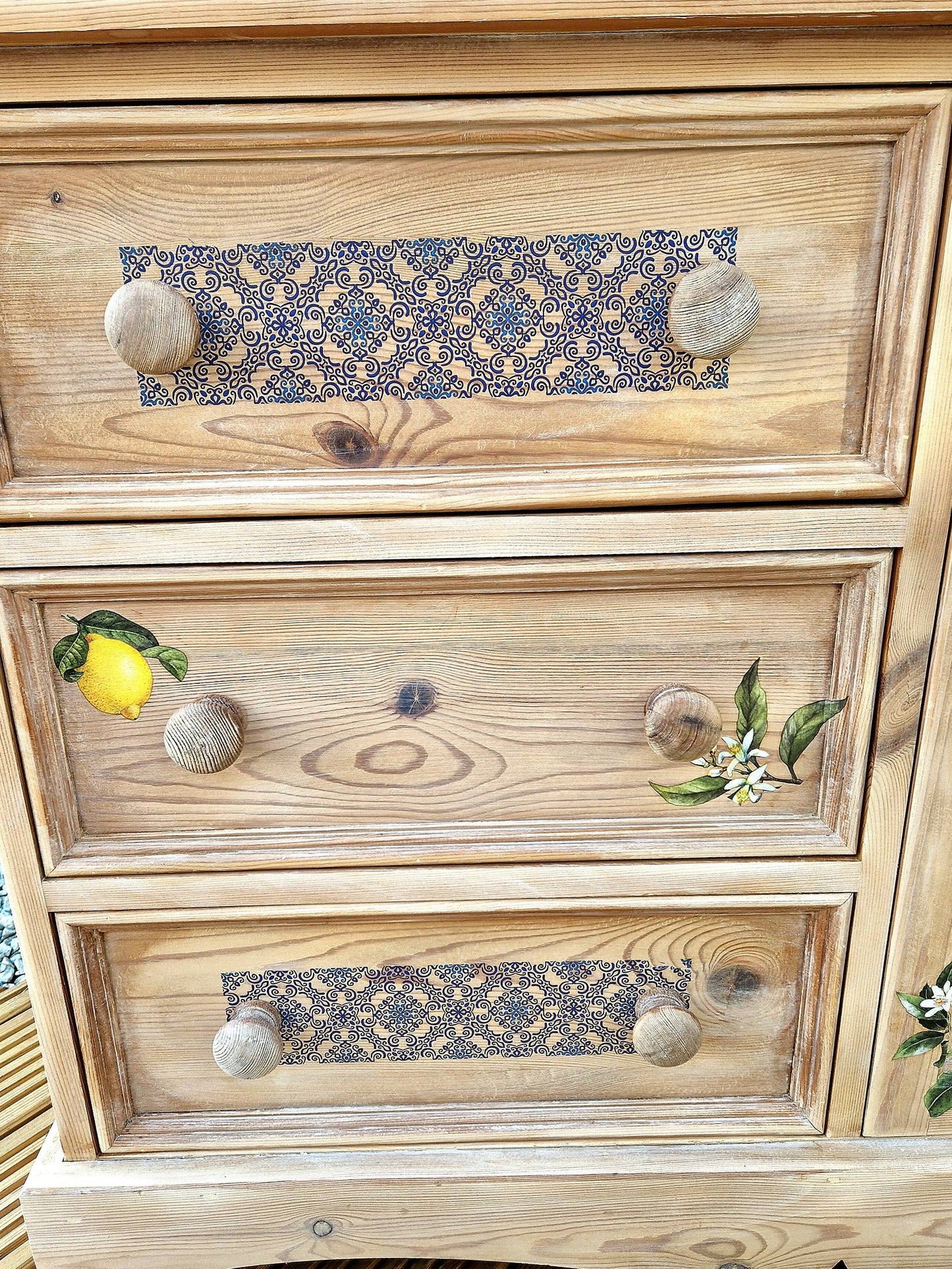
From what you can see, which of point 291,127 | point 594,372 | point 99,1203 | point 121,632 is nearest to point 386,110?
point 291,127

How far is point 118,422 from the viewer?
19.7 inches

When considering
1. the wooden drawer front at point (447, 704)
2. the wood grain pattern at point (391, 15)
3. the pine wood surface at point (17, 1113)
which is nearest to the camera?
the wood grain pattern at point (391, 15)

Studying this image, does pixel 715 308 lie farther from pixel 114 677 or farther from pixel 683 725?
pixel 114 677

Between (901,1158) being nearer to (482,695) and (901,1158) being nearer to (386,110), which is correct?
(482,695)

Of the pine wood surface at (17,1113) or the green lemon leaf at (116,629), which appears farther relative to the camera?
the pine wood surface at (17,1113)

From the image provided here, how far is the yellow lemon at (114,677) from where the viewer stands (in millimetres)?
534

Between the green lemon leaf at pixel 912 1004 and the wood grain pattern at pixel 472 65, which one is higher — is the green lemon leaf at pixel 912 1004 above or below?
below

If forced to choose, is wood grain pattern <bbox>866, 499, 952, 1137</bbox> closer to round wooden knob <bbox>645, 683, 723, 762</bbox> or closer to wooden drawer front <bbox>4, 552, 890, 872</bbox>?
wooden drawer front <bbox>4, 552, 890, 872</bbox>

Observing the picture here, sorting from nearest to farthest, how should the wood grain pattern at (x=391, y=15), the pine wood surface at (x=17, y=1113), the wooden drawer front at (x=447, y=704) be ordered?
1. the wood grain pattern at (x=391, y=15)
2. the wooden drawer front at (x=447, y=704)
3. the pine wood surface at (x=17, y=1113)

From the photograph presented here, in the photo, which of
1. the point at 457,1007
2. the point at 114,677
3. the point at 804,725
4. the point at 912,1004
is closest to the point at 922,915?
the point at 912,1004

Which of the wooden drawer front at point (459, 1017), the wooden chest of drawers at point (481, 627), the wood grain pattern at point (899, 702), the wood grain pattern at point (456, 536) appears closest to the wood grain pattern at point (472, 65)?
the wooden chest of drawers at point (481, 627)

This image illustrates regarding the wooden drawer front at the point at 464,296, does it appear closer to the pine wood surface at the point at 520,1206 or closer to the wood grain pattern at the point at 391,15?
the wood grain pattern at the point at 391,15

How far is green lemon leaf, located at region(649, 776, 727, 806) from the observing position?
56 cm

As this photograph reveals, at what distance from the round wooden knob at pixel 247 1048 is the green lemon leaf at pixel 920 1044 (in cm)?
46
